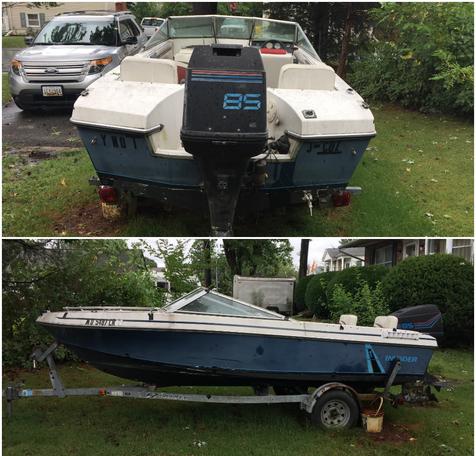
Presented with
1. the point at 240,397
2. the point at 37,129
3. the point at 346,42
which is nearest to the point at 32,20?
the point at 346,42

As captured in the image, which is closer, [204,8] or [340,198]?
[340,198]

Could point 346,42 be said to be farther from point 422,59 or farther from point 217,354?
point 217,354

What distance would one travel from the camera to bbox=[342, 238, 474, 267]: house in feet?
43.0

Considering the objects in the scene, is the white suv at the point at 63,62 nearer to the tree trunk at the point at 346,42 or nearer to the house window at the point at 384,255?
the tree trunk at the point at 346,42

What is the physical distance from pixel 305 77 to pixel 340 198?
4.78 ft

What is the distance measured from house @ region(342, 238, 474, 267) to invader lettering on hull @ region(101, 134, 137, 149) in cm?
599

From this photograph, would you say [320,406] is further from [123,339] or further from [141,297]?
[141,297]

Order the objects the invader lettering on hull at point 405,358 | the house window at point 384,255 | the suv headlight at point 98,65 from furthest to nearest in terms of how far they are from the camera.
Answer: the house window at point 384,255
the suv headlight at point 98,65
the invader lettering on hull at point 405,358

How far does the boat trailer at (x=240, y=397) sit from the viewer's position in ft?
17.2

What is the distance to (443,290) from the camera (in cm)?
933

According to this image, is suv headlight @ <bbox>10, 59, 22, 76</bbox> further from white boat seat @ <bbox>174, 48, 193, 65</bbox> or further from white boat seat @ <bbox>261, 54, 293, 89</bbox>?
white boat seat @ <bbox>261, 54, 293, 89</bbox>

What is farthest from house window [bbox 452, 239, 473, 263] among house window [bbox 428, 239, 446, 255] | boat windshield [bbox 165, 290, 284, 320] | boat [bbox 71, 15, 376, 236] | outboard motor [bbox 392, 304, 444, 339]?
boat windshield [bbox 165, 290, 284, 320]

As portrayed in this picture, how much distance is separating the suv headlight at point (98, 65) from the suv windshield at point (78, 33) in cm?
101

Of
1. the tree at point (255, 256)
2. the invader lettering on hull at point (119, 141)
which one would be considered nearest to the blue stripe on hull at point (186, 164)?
the invader lettering on hull at point (119, 141)
